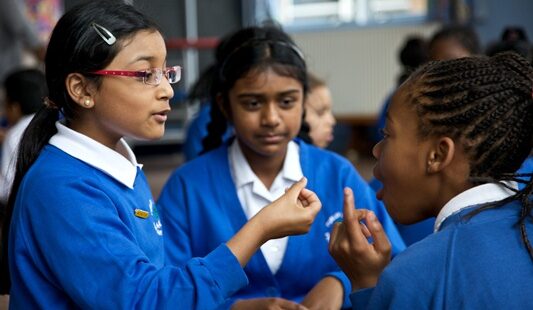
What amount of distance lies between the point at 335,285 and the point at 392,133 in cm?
52

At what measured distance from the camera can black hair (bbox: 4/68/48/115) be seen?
352 centimetres

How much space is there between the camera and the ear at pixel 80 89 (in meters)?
1.36

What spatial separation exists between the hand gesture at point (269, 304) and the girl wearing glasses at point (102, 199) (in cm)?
20

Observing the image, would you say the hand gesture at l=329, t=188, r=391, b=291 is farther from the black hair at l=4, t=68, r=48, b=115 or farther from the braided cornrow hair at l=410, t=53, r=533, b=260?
the black hair at l=4, t=68, r=48, b=115

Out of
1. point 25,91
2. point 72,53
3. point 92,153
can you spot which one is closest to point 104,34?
point 72,53

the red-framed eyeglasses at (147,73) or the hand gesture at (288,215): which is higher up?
the red-framed eyeglasses at (147,73)

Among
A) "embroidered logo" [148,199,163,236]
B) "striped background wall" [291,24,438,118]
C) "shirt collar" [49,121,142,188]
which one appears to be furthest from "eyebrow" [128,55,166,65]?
"striped background wall" [291,24,438,118]

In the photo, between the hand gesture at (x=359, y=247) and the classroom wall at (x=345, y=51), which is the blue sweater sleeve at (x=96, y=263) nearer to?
the hand gesture at (x=359, y=247)

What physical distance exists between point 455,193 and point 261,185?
0.72 m

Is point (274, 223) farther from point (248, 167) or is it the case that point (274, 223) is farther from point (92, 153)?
point (248, 167)

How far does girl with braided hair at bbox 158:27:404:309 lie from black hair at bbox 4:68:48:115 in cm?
174

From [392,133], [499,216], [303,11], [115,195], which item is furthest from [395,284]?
[303,11]

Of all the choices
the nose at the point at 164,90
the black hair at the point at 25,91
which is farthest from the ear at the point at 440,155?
the black hair at the point at 25,91

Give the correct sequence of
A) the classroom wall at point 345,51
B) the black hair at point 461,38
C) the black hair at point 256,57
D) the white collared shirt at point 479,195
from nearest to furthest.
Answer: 1. the white collared shirt at point 479,195
2. the black hair at point 256,57
3. the black hair at point 461,38
4. the classroom wall at point 345,51
